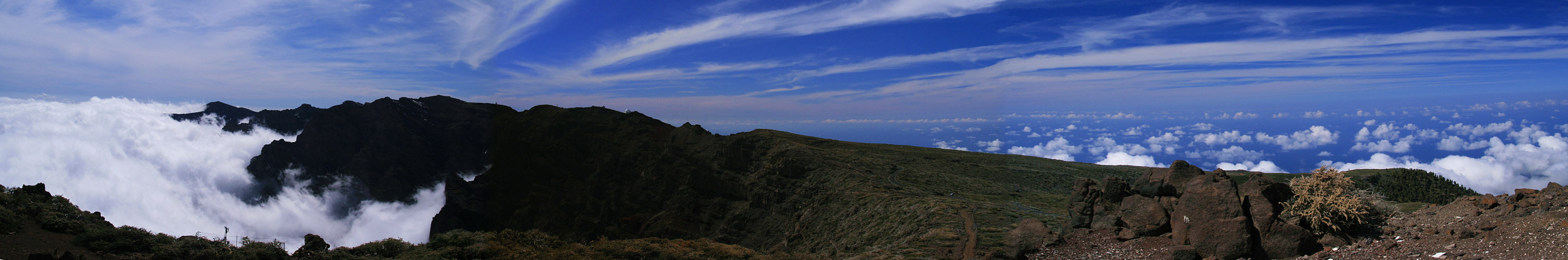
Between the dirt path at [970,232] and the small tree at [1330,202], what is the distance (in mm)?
7764

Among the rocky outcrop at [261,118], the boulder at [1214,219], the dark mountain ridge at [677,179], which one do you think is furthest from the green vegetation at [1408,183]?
the rocky outcrop at [261,118]

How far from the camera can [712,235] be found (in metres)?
36.4

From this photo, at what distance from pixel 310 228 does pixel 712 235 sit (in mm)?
46236

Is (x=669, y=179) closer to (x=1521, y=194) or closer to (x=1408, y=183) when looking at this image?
(x=1521, y=194)

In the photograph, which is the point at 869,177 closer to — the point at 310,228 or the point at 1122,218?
the point at 1122,218

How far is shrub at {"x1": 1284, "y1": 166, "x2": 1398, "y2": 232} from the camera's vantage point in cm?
1251

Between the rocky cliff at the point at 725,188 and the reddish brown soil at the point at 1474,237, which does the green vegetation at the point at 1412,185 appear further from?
the reddish brown soil at the point at 1474,237

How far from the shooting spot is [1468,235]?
35.2ft

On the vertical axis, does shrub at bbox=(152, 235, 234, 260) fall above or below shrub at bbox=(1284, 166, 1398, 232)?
below

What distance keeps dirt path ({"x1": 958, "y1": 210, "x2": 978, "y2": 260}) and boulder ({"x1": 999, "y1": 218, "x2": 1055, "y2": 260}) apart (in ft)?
3.52

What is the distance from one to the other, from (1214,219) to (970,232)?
30.1 ft

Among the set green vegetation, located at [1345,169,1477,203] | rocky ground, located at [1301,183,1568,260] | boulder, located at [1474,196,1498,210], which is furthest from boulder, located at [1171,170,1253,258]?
green vegetation, located at [1345,169,1477,203]

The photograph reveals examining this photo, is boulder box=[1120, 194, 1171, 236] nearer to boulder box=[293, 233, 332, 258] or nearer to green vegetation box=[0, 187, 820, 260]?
green vegetation box=[0, 187, 820, 260]

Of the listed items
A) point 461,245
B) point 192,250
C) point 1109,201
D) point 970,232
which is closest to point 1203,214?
point 1109,201
